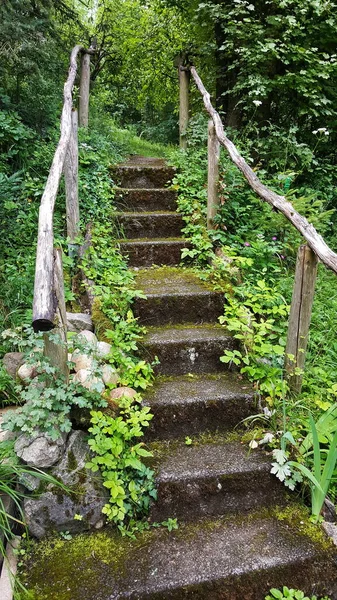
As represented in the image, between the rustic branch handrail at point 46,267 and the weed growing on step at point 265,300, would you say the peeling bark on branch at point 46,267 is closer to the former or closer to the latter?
the rustic branch handrail at point 46,267

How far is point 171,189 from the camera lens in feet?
15.7

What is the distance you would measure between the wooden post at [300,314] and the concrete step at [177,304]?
826 millimetres

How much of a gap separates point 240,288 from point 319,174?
3.01 meters

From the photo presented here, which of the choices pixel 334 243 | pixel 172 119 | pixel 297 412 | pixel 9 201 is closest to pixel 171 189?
pixel 9 201

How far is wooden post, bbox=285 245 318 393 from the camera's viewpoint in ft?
8.05

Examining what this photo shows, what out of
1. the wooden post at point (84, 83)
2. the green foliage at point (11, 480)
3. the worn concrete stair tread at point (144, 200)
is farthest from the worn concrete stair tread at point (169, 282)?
the wooden post at point (84, 83)

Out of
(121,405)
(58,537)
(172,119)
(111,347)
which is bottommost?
(58,537)

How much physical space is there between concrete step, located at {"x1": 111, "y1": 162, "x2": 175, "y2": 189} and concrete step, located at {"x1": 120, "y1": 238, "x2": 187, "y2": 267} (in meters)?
1.27

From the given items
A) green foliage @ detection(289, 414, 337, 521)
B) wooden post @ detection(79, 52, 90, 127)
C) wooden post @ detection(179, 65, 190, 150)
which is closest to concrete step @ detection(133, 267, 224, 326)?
green foliage @ detection(289, 414, 337, 521)

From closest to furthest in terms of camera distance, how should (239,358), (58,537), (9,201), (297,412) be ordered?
1. (58,537)
2. (297,412)
3. (239,358)
4. (9,201)

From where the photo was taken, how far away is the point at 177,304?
329 cm

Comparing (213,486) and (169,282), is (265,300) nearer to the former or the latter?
(169,282)

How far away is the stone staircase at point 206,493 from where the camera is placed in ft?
6.16

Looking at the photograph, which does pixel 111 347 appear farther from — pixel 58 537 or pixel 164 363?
pixel 58 537
